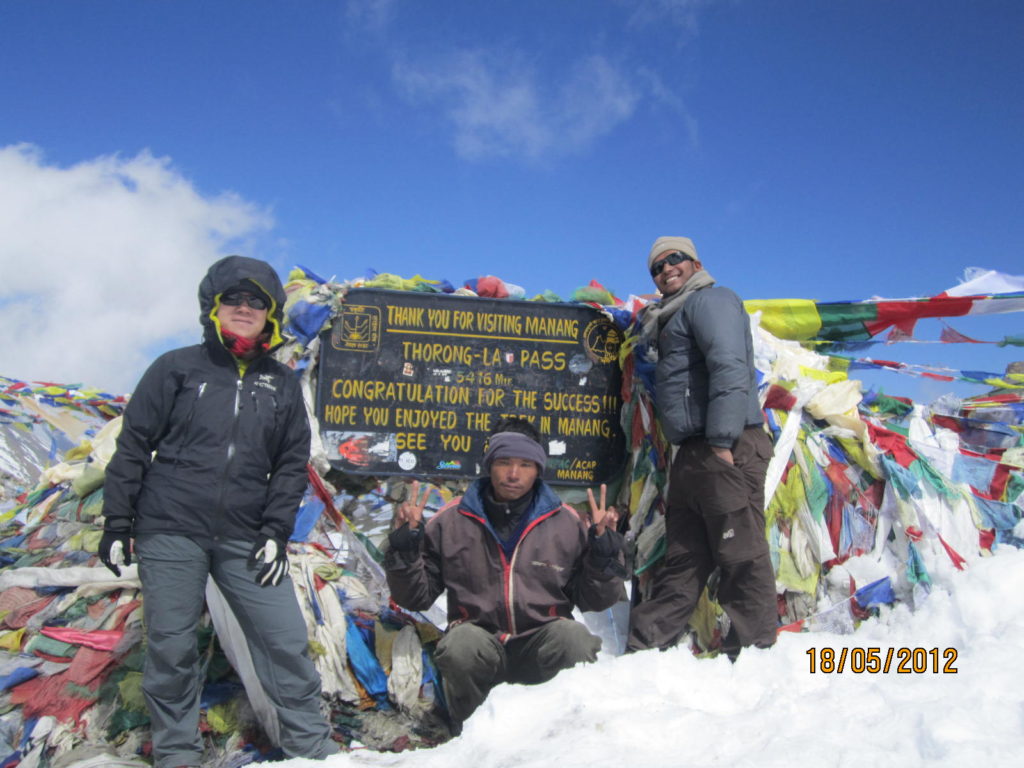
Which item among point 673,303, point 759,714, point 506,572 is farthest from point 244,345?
point 759,714

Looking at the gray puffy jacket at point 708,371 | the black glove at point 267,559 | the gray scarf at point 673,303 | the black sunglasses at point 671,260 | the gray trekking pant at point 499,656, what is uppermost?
the black sunglasses at point 671,260

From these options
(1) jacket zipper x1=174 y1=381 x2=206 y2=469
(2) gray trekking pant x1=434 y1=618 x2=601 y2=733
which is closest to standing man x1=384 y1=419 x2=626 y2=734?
(2) gray trekking pant x1=434 y1=618 x2=601 y2=733

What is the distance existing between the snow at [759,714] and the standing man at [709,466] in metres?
1.09

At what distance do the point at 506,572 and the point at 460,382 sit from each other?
5.92 feet

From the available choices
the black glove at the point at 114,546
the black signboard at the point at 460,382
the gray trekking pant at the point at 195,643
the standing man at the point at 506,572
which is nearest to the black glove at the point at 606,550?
the standing man at the point at 506,572

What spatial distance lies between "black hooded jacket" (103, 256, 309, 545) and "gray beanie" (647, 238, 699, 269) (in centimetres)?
193

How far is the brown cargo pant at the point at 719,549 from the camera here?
329cm

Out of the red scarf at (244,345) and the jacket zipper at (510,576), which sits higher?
the red scarf at (244,345)

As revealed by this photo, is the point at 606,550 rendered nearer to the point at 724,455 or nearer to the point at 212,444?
the point at 724,455

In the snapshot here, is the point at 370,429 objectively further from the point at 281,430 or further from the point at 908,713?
the point at 908,713

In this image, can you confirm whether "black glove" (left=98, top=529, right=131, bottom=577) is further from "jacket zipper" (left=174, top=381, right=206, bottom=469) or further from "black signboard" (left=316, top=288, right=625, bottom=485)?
"black signboard" (left=316, top=288, right=625, bottom=485)

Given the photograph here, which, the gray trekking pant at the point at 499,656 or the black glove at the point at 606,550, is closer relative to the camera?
the gray trekking pant at the point at 499,656

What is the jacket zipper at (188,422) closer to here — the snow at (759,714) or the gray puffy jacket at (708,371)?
the snow at (759,714)
